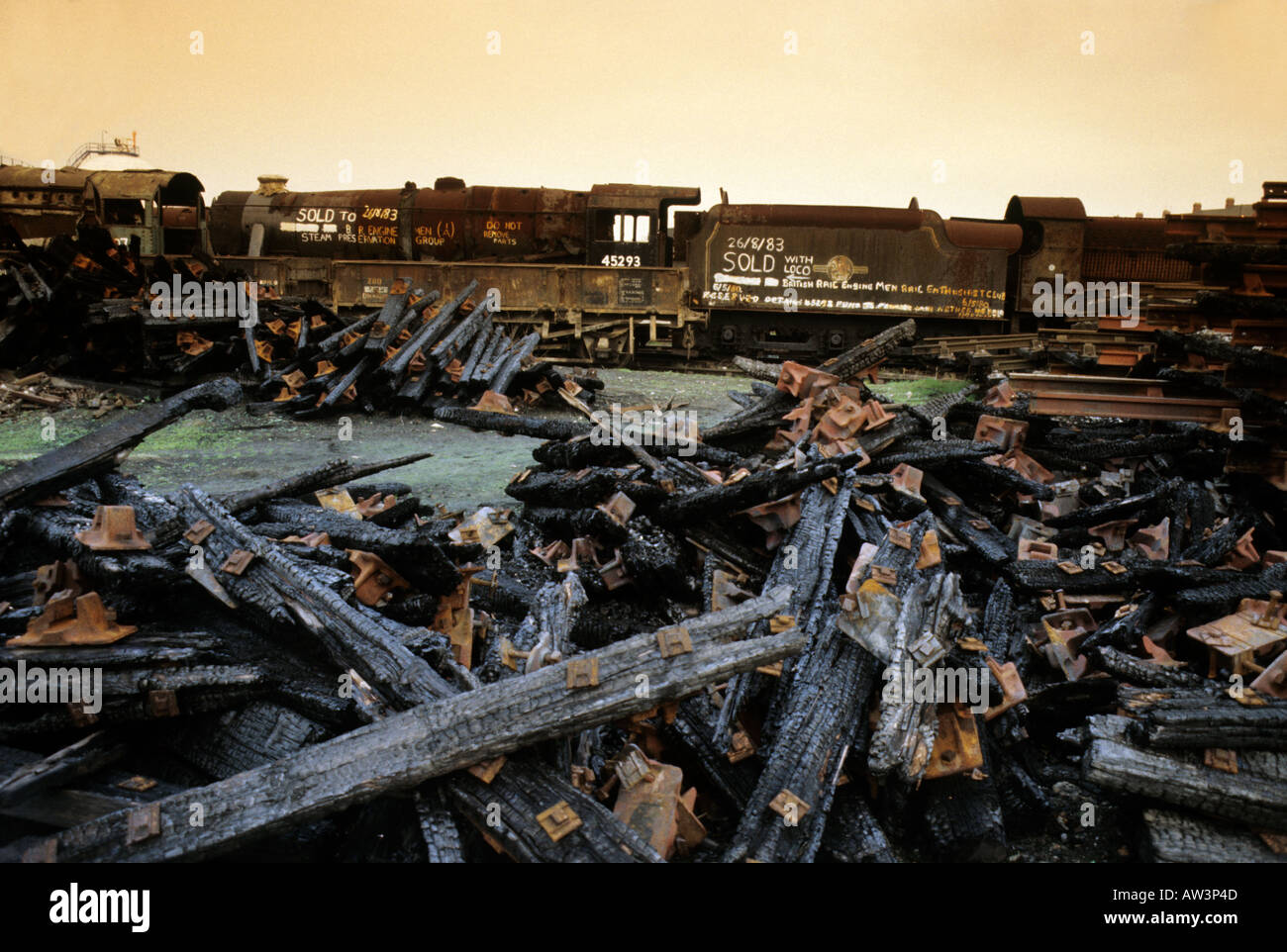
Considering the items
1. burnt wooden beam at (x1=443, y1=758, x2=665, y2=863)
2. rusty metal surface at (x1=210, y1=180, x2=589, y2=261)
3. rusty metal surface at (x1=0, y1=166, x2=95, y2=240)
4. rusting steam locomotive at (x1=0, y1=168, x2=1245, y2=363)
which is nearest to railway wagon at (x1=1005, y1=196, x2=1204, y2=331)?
rusting steam locomotive at (x1=0, y1=168, x2=1245, y2=363)

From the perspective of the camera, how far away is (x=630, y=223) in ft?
57.5

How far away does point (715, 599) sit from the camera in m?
4.45

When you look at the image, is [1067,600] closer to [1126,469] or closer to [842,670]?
[842,670]

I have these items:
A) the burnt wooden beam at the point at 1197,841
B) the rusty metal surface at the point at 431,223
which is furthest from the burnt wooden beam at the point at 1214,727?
the rusty metal surface at the point at 431,223

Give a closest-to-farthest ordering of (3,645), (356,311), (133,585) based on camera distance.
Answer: (3,645) → (133,585) → (356,311)

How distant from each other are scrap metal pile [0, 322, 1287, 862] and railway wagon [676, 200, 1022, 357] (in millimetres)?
12472

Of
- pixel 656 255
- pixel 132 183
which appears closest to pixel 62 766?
pixel 656 255

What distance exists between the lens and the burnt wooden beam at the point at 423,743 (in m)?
2.40

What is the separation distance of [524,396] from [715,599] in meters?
7.79

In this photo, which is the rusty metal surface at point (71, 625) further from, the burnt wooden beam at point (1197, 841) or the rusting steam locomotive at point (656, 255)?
the rusting steam locomotive at point (656, 255)

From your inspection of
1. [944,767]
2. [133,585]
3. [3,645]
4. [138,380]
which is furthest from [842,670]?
[138,380]

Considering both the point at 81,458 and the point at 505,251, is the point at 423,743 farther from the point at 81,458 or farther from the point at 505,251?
the point at 505,251

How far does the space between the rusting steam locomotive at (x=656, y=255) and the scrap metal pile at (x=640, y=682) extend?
12.6 m

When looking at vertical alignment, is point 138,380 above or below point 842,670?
above
